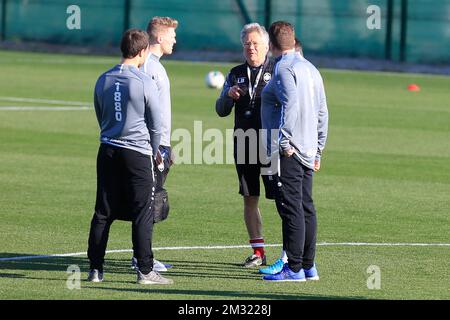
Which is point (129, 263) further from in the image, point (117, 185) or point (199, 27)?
point (199, 27)

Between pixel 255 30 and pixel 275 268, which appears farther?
pixel 255 30

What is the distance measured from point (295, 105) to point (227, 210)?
454 cm

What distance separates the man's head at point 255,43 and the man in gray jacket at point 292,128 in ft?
2.14

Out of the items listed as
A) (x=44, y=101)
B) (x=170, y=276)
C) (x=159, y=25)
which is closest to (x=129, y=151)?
(x=170, y=276)

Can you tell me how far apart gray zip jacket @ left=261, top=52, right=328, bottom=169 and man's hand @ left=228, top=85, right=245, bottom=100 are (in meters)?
0.81

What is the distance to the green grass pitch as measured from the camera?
10508mm

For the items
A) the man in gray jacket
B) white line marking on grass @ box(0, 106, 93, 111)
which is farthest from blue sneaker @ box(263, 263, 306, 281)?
white line marking on grass @ box(0, 106, 93, 111)

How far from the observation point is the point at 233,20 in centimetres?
4459

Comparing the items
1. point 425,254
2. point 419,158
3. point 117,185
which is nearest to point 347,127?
point 419,158

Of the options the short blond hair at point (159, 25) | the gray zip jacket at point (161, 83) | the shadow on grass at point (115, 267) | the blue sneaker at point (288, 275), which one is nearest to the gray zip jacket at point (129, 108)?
the gray zip jacket at point (161, 83)

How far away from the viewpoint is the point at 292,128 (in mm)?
10531

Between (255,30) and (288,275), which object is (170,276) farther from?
(255,30)

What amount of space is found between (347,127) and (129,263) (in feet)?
42.8

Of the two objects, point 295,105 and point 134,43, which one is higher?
point 134,43
